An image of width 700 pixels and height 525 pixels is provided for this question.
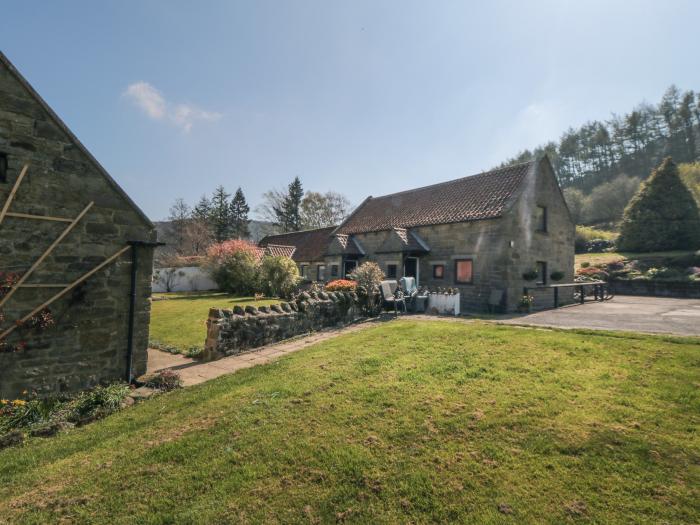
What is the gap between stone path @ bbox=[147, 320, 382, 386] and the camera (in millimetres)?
7707

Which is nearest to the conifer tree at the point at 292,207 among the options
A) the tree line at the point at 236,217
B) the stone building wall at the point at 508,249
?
the tree line at the point at 236,217

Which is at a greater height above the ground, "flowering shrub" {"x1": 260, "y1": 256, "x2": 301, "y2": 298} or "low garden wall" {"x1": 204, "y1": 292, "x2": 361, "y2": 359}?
"flowering shrub" {"x1": 260, "y1": 256, "x2": 301, "y2": 298}

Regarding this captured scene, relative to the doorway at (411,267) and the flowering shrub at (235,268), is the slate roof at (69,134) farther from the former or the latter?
the flowering shrub at (235,268)

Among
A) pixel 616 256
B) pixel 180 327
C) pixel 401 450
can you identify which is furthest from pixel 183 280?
pixel 616 256

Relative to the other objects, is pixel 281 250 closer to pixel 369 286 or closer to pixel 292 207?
pixel 369 286

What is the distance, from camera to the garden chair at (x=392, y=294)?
14172 millimetres

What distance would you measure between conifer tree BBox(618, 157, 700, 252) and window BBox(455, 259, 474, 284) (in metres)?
25.6

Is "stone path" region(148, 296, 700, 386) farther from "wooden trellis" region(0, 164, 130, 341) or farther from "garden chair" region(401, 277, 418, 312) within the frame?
"garden chair" region(401, 277, 418, 312)

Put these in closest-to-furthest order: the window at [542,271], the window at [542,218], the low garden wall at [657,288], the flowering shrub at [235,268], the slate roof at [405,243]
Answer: the window at [542,271], the window at [542,218], the slate roof at [405,243], the low garden wall at [657,288], the flowering shrub at [235,268]

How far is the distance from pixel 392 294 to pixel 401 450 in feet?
34.8

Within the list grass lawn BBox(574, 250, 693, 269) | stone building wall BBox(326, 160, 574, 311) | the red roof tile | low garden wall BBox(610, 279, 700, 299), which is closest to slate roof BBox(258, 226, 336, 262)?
the red roof tile

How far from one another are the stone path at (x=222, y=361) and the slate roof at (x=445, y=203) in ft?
34.4

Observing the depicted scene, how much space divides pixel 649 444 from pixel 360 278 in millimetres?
10712

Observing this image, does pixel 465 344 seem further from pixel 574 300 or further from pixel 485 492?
pixel 574 300
